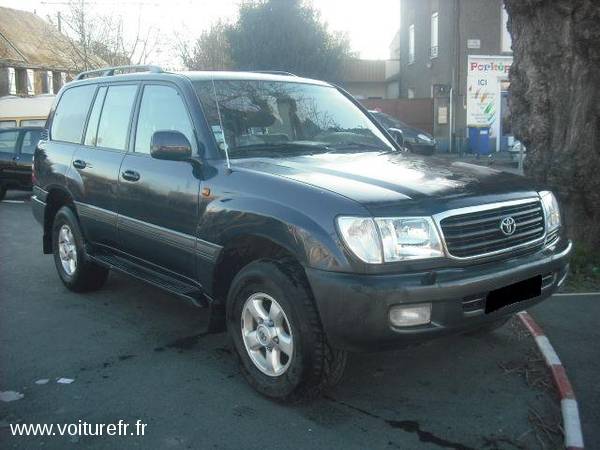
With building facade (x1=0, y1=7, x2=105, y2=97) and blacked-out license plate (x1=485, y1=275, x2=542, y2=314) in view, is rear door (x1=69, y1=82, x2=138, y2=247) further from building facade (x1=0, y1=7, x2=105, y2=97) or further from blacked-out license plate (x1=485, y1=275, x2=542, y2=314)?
building facade (x1=0, y1=7, x2=105, y2=97)

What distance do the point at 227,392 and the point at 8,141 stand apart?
39.3ft

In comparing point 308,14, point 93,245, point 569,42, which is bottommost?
point 93,245

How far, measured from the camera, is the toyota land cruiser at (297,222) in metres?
3.38

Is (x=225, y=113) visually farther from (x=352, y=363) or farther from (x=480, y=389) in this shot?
(x=480, y=389)

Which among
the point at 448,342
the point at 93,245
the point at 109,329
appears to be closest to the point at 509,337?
the point at 448,342

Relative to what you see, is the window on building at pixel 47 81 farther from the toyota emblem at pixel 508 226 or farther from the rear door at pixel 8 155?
the toyota emblem at pixel 508 226

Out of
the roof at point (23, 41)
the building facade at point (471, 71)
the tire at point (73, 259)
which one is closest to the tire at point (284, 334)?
the tire at point (73, 259)

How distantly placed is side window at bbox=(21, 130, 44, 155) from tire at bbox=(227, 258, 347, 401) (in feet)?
37.2

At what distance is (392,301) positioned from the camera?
3.29 m

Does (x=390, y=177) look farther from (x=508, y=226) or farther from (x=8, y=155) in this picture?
(x=8, y=155)

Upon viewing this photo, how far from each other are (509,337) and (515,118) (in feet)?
9.17

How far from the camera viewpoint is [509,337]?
4938mm

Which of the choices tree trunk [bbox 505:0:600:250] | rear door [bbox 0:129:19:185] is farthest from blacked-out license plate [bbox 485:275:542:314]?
rear door [bbox 0:129:19:185]

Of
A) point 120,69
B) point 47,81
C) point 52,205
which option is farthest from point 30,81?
point 120,69
